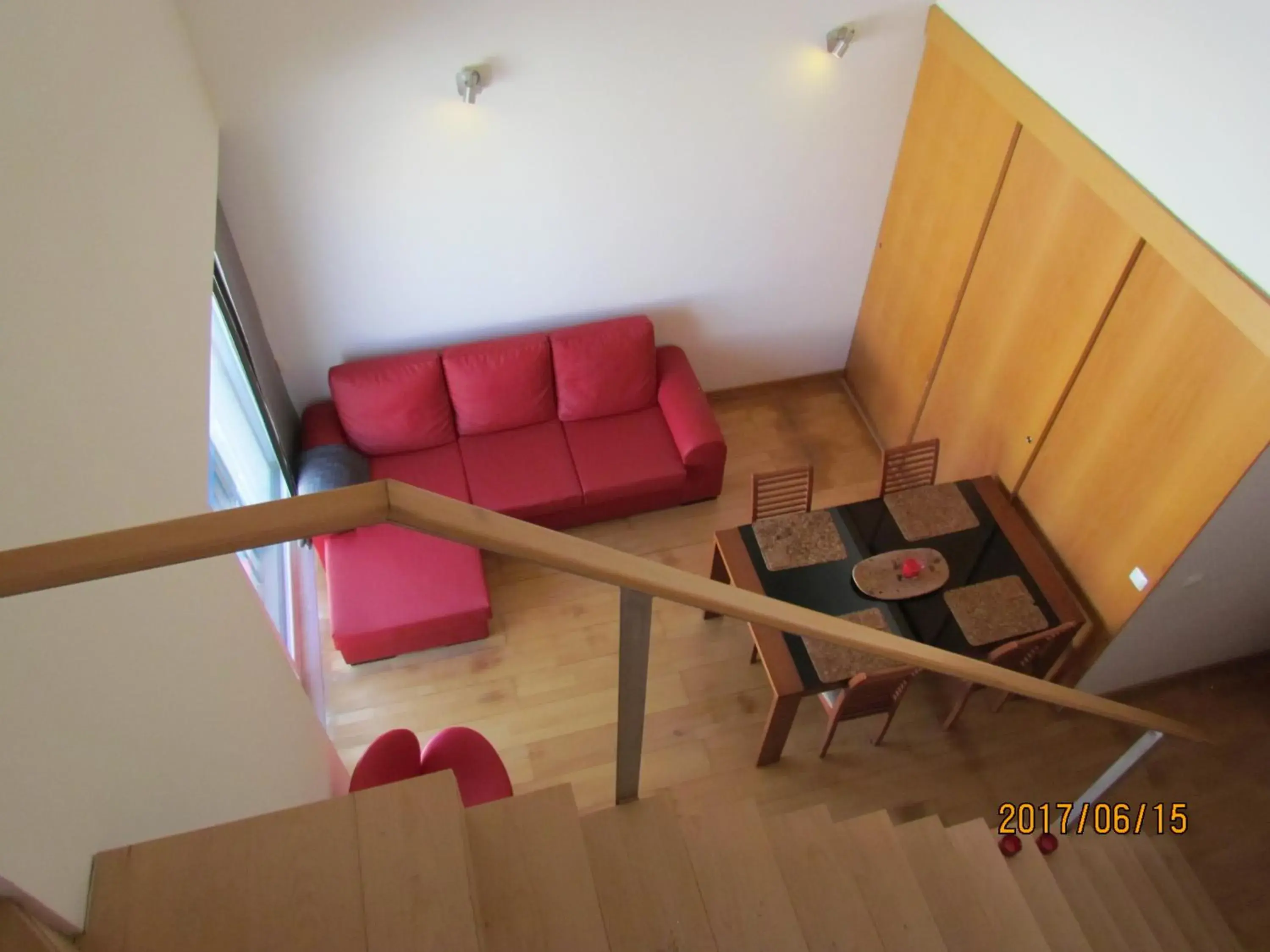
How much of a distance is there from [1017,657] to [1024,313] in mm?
1513

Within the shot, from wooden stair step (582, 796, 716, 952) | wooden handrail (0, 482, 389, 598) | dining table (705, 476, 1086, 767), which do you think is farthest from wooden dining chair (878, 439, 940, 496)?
wooden handrail (0, 482, 389, 598)

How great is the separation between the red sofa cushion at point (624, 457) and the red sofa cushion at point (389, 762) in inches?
71.3

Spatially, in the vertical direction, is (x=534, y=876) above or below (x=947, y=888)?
above

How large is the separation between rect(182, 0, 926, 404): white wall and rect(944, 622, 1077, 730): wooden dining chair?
2389mm

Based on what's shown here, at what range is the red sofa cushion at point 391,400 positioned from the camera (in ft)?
14.6

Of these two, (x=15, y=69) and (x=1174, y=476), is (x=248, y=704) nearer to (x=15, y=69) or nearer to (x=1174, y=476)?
(x=15, y=69)

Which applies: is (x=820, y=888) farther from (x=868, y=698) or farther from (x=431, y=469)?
(x=431, y=469)

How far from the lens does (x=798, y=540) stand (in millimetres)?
3996

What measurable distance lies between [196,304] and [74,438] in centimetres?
108

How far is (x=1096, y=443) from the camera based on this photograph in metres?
3.61

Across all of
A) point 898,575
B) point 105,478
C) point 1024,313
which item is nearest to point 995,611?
point 898,575

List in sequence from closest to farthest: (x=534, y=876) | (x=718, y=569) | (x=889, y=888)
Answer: (x=534, y=876) → (x=889, y=888) → (x=718, y=569)

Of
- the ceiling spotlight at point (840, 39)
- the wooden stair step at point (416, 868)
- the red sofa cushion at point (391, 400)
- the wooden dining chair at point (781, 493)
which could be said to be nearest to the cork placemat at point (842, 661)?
the wooden dining chair at point (781, 493)

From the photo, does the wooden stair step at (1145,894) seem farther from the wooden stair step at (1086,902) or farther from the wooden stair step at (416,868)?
the wooden stair step at (416,868)
